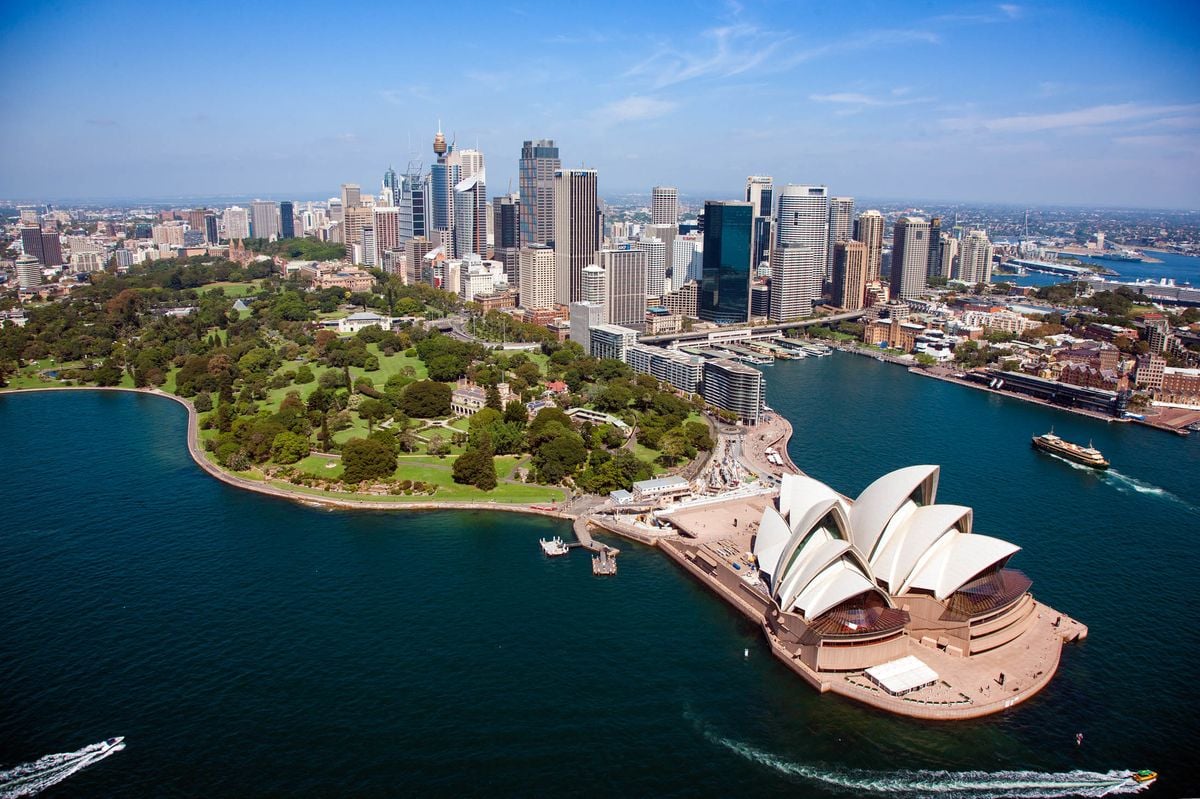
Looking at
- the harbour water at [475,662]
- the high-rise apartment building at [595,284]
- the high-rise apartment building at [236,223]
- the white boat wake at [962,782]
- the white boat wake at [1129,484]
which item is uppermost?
the high-rise apartment building at [236,223]

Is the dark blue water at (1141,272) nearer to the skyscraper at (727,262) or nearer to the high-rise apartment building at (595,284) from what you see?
the skyscraper at (727,262)

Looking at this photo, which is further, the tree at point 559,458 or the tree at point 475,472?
the tree at point 559,458

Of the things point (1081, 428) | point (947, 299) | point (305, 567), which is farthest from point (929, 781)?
point (947, 299)

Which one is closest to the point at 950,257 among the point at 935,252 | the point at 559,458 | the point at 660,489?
the point at 935,252

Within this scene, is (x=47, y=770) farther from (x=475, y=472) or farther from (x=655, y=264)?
(x=655, y=264)

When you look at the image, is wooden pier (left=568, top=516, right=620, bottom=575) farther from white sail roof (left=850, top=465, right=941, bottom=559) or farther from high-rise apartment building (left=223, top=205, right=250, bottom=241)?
high-rise apartment building (left=223, top=205, right=250, bottom=241)

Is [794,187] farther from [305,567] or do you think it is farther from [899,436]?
[305,567]

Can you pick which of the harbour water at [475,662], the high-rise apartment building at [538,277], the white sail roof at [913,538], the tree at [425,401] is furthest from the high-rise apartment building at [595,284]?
the white sail roof at [913,538]
